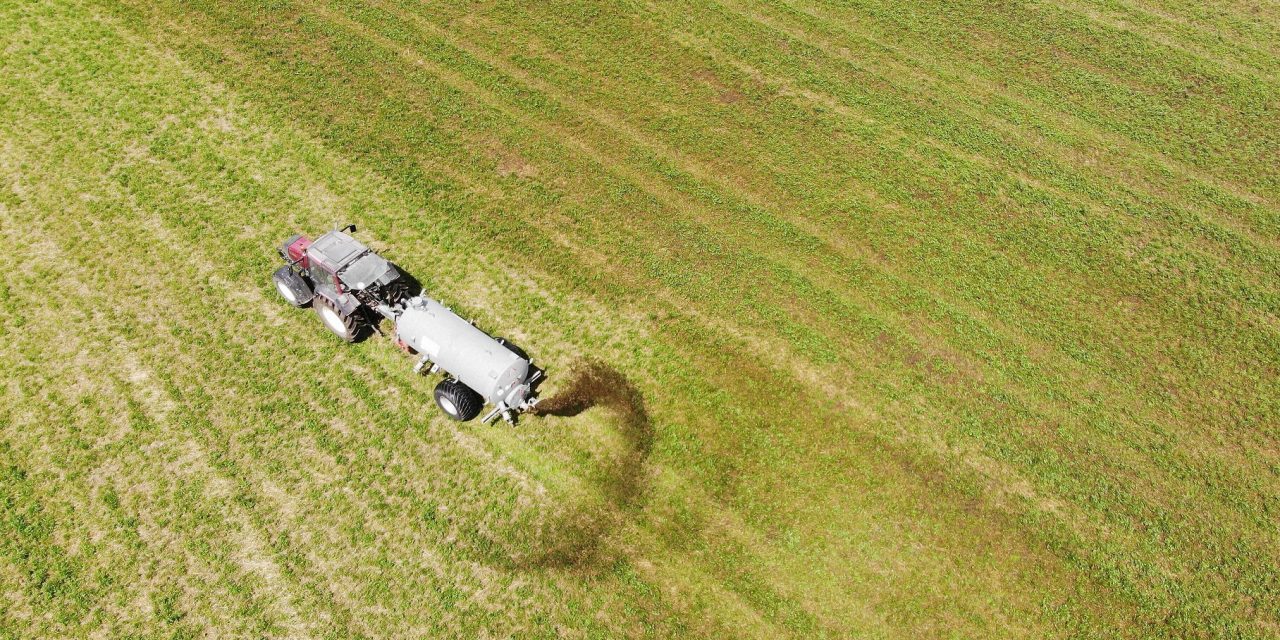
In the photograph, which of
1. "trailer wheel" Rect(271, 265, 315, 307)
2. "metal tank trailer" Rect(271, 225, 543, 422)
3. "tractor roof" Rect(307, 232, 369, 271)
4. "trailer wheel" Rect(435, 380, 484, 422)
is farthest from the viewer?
"trailer wheel" Rect(271, 265, 315, 307)

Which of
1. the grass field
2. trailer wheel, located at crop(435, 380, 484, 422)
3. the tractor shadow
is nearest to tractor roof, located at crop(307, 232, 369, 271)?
the grass field

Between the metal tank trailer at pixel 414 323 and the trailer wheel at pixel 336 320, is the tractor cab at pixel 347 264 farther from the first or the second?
the trailer wheel at pixel 336 320

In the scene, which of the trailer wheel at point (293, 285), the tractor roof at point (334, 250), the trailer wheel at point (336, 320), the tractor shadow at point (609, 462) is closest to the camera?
the tractor shadow at point (609, 462)

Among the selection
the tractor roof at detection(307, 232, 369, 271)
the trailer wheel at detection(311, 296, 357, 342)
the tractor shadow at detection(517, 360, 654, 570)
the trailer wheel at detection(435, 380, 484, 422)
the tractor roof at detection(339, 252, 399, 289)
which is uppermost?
the tractor roof at detection(307, 232, 369, 271)

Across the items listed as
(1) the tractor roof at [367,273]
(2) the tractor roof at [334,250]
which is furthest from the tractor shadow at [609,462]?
(2) the tractor roof at [334,250]

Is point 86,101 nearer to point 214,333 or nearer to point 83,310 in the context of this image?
point 83,310

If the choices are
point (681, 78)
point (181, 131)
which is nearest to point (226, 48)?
point (181, 131)

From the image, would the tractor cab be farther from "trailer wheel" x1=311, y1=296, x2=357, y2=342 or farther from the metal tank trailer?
"trailer wheel" x1=311, y1=296, x2=357, y2=342

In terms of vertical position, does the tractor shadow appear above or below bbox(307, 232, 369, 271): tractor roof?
below
